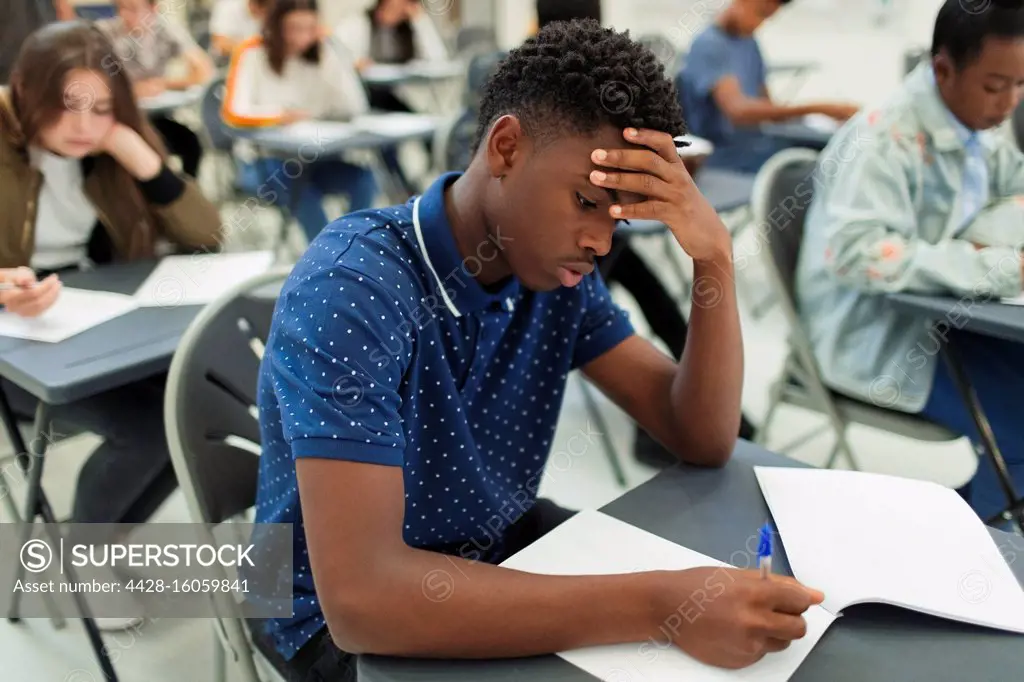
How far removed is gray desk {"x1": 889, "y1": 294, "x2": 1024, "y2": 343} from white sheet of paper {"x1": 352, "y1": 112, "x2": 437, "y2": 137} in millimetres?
2173

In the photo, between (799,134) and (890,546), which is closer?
(890,546)

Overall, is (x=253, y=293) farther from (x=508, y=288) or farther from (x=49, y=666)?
(x=49, y=666)

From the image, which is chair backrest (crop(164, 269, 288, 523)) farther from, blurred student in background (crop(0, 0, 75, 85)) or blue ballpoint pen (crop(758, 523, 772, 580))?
blurred student in background (crop(0, 0, 75, 85))

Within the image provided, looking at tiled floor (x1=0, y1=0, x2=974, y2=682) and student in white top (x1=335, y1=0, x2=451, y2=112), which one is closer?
tiled floor (x1=0, y1=0, x2=974, y2=682)

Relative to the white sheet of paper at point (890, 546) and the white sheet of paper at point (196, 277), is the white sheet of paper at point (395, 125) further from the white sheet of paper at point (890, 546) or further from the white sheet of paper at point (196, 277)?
Answer: the white sheet of paper at point (890, 546)

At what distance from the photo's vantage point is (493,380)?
0.96 m

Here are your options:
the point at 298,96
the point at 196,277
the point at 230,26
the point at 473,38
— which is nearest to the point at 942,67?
the point at 196,277

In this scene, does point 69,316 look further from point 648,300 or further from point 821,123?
point 821,123

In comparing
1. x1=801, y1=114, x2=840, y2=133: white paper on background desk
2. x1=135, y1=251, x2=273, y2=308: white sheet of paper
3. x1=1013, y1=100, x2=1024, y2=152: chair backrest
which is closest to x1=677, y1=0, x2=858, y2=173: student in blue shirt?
x1=801, y1=114, x2=840, y2=133: white paper on background desk

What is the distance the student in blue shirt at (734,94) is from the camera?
118 inches

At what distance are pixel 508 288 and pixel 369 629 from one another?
1.36 ft

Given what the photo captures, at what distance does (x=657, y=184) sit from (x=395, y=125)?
8.64ft

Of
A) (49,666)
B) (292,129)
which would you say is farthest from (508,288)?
(292,129)

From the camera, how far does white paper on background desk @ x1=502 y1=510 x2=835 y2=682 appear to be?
64 cm
